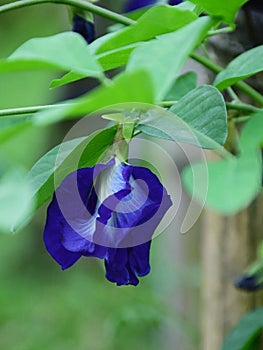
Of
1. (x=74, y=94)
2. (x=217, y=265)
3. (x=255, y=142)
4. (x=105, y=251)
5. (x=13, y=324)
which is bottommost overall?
(x=13, y=324)

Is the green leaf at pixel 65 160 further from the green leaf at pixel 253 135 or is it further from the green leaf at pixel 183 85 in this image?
the green leaf at pixel 183 85

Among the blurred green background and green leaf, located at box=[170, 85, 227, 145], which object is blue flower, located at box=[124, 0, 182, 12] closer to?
green leaf, located at box=[170, 85, 227, 145]

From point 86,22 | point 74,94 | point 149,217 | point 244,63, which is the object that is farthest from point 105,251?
point 74,94

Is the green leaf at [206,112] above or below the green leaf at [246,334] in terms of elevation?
above

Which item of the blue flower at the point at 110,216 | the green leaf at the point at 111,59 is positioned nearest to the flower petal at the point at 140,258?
the blue flower at the point at 110,216

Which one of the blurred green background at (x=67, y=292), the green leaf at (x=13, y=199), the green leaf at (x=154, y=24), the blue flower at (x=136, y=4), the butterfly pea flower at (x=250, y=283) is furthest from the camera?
the blurred green background at (x=67, y=292)

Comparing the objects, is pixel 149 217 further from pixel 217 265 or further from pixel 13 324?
pixel 13 324

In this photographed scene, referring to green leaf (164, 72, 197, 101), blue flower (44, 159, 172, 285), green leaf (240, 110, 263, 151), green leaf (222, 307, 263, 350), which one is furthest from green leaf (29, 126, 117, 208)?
green leaf (222, 307, 263, 350)

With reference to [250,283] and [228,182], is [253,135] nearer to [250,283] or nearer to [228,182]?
[228,182]
